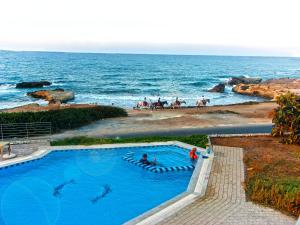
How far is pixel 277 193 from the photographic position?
12102mm

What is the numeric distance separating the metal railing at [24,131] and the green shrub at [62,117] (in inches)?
14.2

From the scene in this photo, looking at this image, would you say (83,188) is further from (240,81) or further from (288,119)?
(240,81)

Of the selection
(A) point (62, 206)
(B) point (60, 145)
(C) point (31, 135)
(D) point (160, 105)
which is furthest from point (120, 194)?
(D) point (160, 105)

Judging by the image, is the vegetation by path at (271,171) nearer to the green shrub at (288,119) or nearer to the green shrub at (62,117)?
the green shrub at (288,119)

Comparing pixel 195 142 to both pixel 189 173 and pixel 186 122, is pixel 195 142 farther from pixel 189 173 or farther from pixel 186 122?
pixel 186 122

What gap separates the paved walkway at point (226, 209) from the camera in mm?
10711

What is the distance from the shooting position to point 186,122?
88.1 ft

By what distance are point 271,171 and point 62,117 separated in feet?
46.3

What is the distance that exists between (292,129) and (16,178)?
14545 millimetres

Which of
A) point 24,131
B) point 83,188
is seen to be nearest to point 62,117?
point 24,131

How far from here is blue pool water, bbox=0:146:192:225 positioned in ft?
41.9

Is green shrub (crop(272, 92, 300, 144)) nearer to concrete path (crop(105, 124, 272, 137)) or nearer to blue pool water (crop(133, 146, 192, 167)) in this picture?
→ concrete path (crop(105, 124, 272, 137))

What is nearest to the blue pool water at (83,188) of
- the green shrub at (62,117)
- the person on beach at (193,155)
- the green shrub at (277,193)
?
the person on beach at (193,155)

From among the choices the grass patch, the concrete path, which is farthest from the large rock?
the grass patch
